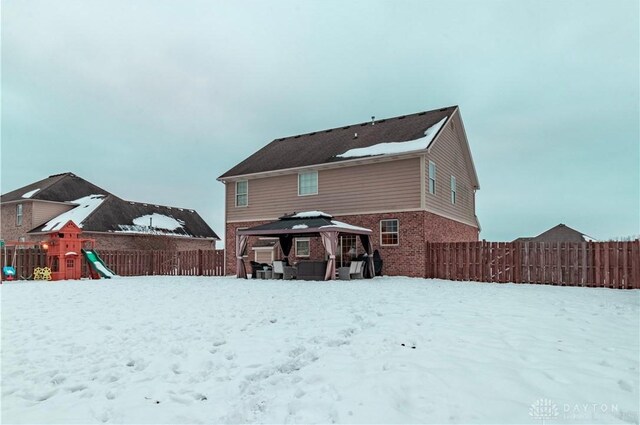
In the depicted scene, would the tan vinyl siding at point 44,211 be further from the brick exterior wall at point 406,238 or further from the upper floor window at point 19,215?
the brick exterior wall at point 406,238

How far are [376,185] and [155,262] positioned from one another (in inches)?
558

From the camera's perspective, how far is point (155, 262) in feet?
82.1

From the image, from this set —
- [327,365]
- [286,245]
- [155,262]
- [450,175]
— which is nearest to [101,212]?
[155,262]

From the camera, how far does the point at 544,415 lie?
370cm

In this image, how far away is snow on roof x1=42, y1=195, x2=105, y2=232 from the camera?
3112 cm

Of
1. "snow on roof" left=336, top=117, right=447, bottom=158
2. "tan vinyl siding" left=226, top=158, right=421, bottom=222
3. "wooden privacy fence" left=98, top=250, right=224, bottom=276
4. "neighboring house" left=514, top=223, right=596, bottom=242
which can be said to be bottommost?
"wooden privacy fence" left=98, top=250, right=224, bottom=276

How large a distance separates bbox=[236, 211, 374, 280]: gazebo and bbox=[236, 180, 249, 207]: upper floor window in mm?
4585

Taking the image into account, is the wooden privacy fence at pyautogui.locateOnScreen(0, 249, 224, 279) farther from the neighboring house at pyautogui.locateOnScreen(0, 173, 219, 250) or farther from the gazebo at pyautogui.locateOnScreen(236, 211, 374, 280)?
the neighboring house at pyautogui.locateOnScreen(0, 173, 219, 250)

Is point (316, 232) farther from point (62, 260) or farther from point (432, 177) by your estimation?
point (62, 260)

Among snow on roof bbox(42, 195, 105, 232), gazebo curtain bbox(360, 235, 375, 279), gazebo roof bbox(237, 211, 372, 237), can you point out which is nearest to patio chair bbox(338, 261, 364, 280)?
gazebo curtain bbox(360, 235, 375, 279)

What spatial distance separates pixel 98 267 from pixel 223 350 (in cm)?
1766
